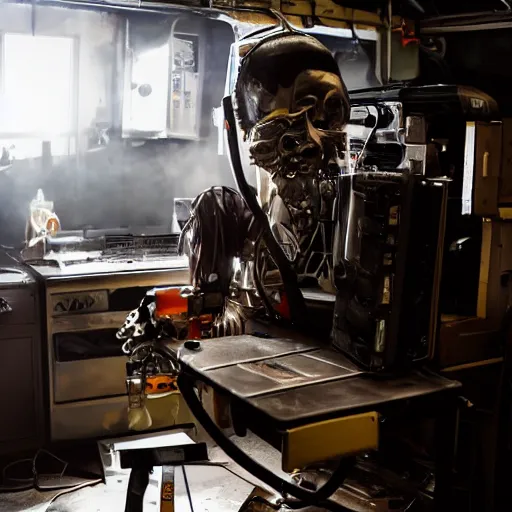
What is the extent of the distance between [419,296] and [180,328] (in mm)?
1002

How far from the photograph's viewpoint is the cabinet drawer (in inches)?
145

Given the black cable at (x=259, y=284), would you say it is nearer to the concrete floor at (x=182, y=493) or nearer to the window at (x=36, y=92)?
the concrete floor at (x=182, y=493)

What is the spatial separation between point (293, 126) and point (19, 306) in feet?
6.73

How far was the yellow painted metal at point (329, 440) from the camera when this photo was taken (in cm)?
155

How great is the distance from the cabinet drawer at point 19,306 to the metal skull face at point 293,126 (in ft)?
5.83

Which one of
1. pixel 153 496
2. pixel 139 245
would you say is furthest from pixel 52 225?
pixel 153 496

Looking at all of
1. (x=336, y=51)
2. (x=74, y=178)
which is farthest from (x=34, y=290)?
(x=336, y=51)

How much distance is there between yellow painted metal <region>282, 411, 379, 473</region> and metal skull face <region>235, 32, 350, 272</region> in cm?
105

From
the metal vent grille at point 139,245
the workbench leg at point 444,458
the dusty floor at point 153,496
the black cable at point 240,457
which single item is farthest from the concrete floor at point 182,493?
the workbench leg at point 444,458

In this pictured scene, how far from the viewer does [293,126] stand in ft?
8.30

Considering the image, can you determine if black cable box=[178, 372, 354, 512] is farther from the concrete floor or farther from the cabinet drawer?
the cabinet drawer

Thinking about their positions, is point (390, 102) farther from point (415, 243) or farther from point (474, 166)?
point (415, 243)

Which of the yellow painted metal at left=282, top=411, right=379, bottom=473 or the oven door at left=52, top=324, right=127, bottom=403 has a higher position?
the yellow painted metal at left=282, top=411, right=379, bottom=473

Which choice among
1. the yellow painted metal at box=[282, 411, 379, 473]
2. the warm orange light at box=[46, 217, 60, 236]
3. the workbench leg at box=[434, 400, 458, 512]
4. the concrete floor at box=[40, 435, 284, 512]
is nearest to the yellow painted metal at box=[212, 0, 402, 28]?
the warm orange light at box=[46, 217, 60, 236]
